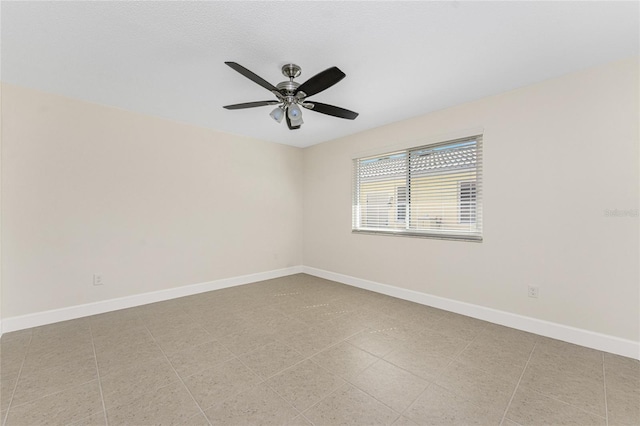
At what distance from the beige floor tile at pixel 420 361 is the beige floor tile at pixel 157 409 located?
1.47m

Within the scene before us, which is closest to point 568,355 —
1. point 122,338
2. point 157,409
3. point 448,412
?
point 448,412

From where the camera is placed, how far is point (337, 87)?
268cm

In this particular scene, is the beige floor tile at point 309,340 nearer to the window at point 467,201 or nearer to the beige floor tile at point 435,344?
the beige floor tile at point 435,344

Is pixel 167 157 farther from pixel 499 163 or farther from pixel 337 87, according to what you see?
pixel 499 163

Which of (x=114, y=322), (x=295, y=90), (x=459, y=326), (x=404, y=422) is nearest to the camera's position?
(x=404, y=422)

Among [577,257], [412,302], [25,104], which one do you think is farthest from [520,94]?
[25,104]

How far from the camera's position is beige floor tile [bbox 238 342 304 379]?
2.00m

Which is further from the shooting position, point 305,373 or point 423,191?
point 423,191

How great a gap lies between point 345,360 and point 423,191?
2378 millimetres

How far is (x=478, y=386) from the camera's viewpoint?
70.7 inches

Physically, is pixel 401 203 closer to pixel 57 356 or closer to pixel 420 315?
pixel 420 315

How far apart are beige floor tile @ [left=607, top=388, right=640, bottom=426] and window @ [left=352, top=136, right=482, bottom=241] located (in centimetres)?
156

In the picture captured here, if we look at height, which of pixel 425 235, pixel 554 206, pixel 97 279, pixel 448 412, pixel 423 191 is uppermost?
pixel 423 191

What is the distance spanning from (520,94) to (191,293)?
187 inches
